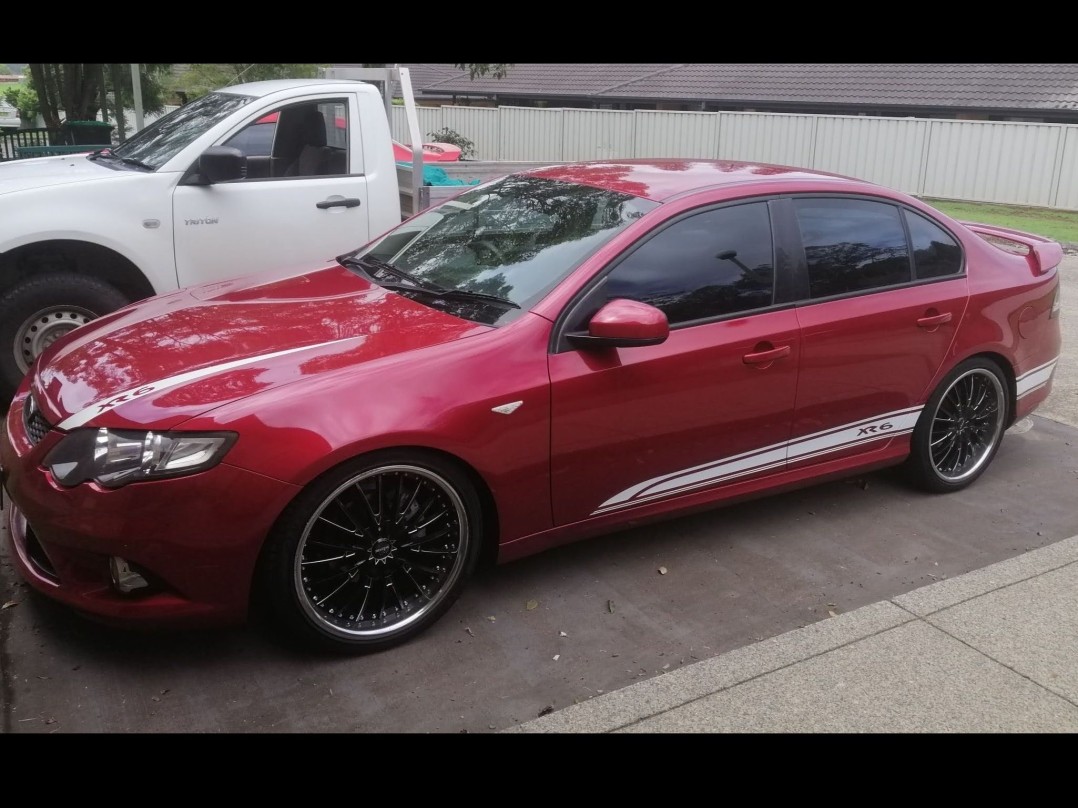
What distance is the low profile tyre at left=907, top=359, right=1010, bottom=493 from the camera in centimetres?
508

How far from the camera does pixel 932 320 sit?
4.84 m

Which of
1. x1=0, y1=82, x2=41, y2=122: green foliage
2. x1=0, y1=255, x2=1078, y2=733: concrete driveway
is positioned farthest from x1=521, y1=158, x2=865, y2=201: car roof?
x1=0, y1=82, x2=41, y2=122: green foliage

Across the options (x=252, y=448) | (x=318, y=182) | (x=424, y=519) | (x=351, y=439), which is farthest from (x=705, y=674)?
(x=318, y=182)

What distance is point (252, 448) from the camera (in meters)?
3.22

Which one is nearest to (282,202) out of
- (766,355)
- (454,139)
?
(766,355)

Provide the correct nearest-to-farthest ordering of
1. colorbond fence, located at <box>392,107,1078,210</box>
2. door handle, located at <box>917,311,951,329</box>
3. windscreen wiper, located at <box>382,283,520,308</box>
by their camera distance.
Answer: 1. windscreen wiper, located at <box>382,283,520,308</box>
2. door handle, located at <box>917,311,951,329</box>
3. colorbond fence, located at <box>392,107,1078,210</box>

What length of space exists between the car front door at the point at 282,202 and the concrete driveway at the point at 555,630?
255 cm

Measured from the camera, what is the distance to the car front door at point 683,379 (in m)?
3.90

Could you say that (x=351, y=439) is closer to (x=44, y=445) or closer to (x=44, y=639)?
(x=44, y=445)

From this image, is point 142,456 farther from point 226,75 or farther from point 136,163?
point 226,75

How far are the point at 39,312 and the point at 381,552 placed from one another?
3.24m

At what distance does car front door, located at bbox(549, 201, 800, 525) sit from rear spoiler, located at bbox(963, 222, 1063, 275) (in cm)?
188

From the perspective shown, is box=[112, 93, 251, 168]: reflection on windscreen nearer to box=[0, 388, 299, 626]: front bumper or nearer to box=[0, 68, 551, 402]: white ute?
box=[0, 68, 551, 402]: white ute

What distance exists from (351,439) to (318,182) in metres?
3.65
